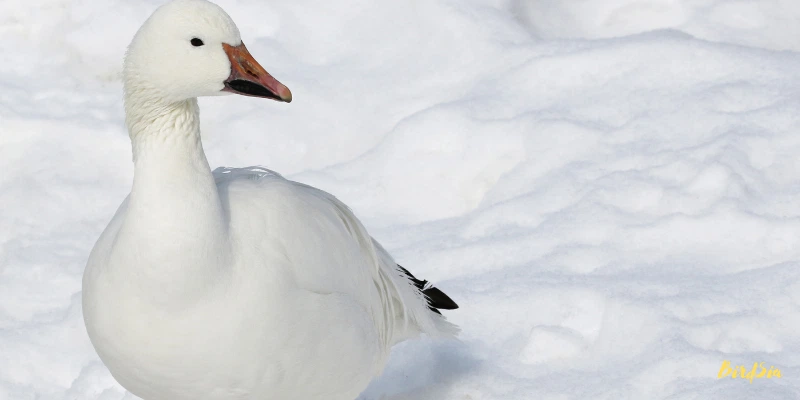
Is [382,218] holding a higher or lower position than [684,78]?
lower

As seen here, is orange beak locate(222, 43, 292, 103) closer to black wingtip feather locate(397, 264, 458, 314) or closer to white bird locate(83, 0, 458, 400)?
white bird locate(83, 0, 458, 400)

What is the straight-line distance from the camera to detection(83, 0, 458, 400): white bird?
2883 mm

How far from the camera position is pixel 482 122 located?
219 inches

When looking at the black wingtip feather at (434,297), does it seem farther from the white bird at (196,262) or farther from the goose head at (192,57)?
the goose head at (192,57)

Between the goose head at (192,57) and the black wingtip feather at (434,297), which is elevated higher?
the goose head at (192,57)

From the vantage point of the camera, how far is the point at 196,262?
2881 mm

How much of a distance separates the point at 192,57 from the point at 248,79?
0.56 feet

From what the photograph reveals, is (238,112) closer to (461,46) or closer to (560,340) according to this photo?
(461,46)

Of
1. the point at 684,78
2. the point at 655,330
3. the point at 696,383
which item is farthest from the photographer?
the point at 684,78

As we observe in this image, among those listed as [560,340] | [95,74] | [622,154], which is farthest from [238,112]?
[560,340]

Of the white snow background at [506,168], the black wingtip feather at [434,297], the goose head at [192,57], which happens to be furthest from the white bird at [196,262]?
the white snow background at [506,168]

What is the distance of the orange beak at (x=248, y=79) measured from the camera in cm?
290

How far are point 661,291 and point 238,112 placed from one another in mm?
2777

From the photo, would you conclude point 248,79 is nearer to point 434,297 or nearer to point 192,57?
point 192,57
